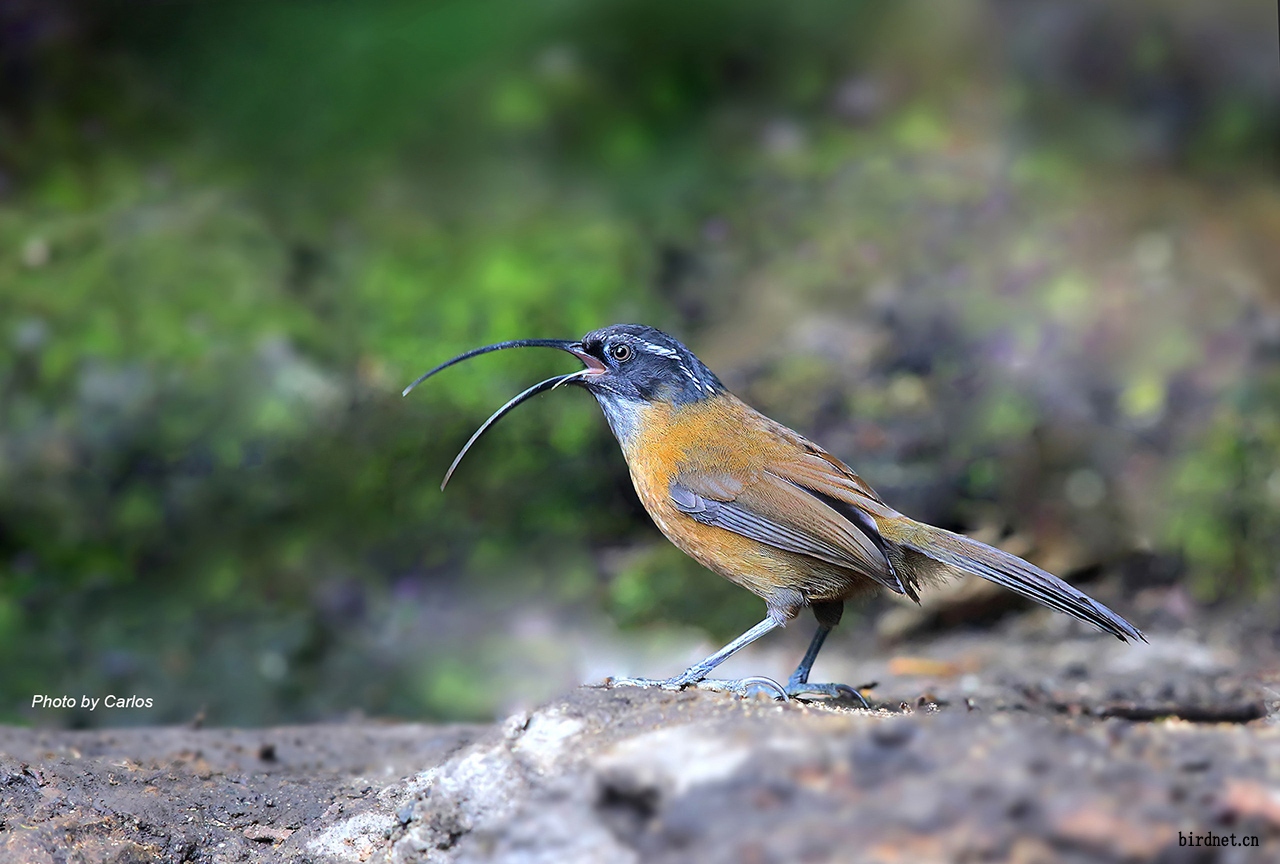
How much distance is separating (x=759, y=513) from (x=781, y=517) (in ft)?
0.26

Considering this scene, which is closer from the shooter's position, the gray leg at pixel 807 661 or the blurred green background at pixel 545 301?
the gray leg at pixel 807 661

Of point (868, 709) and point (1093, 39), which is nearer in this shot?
point (868, 709)

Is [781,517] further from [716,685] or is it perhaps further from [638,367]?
[638,367]

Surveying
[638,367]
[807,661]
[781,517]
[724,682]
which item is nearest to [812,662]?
[807,661]

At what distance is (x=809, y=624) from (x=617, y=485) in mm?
1552

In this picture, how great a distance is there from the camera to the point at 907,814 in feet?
7.91

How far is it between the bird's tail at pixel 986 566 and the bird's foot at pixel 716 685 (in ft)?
2.15

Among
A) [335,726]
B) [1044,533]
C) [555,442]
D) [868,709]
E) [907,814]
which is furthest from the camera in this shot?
[555,442]

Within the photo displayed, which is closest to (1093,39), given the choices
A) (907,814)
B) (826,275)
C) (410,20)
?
(826,275)

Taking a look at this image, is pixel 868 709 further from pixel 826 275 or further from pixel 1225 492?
pixel 826 275

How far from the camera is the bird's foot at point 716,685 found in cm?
363

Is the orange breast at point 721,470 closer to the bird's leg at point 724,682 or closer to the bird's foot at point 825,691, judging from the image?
the bird's leg at point 724,682

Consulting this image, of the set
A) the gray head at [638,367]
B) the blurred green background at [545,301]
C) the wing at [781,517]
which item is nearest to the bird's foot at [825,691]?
the wing at [781,517]

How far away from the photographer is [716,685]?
394 centimetres
